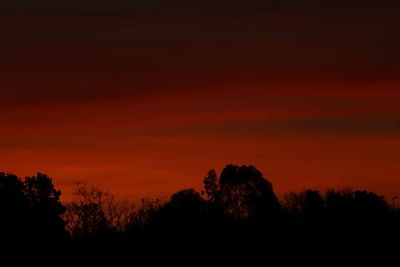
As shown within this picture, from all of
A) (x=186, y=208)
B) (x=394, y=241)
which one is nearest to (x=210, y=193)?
(x=186, y=208)

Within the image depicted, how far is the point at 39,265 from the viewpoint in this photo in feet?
321

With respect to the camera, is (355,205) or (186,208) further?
(355,205)

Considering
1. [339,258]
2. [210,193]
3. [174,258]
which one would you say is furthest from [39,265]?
[339,258]

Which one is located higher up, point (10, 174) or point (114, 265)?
point (10, 174)

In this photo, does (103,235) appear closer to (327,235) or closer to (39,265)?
(39,265)

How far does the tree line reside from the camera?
96.2 m

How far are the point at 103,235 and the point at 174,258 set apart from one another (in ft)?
35.2

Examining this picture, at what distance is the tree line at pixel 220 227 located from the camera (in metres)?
96.2

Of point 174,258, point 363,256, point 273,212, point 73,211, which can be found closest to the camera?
point 174,258

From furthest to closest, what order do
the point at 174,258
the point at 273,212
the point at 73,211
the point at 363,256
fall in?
1. the point at 73,211
2. the point at 273,212
3. the point at 363,256
4. the point at 174,258

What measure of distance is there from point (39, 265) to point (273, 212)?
26.9 m

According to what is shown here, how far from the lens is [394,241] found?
10275cm

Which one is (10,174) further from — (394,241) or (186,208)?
(394,241)

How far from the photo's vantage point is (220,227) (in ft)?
328
